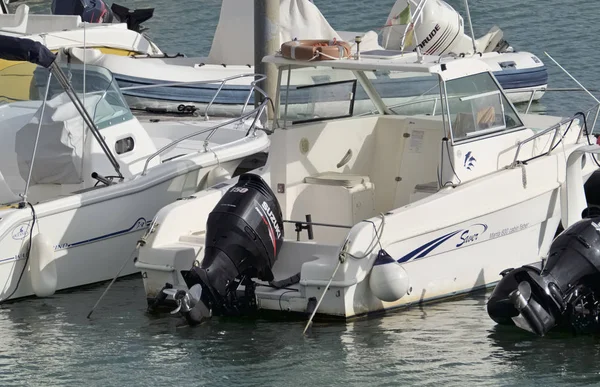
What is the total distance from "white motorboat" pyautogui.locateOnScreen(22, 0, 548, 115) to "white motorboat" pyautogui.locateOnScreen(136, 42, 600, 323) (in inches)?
184

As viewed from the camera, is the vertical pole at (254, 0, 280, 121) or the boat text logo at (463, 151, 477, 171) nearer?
the boat text logo at (463, 151, 477, 171)

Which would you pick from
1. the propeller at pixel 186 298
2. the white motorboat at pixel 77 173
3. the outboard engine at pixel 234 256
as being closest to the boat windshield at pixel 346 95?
the white motorboat at pixel 77 173

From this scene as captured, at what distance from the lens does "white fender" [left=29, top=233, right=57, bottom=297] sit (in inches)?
400

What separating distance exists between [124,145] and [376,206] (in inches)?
97.7

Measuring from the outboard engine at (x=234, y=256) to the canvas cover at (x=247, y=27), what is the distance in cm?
718

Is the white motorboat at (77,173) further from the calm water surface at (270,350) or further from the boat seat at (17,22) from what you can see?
the boat seat at (17,22)

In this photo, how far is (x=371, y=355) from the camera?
27.9 ft

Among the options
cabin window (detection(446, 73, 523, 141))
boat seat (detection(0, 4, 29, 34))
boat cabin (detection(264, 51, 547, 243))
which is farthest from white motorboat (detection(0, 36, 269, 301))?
boat seat (detection(0, 4, 29, 34))

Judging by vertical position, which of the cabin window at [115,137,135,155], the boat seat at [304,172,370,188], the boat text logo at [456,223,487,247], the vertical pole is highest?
the vertical pole

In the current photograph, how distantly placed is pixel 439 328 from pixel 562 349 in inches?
35.6

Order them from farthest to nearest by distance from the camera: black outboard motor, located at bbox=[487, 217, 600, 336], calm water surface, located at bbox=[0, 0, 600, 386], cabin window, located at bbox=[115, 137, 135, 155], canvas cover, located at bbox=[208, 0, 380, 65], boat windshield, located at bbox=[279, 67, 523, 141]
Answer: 1. canvas cover, located at bbox=[208, 0, 380, 65]
2. cabin window, located at bbox=[115, 137, 135, 155]
3. boat windshield, located at bbox=[279, 67, 523, 141]
4. black outboard motor, located at bbox=[487, 217, 600, 336]
5. calm water surface, located at bbox=[0, 0, 600, 386]

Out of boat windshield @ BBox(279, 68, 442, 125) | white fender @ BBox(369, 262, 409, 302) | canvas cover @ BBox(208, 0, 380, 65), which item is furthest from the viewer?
canvas cover @ BBox(208, 0, 380, 65)

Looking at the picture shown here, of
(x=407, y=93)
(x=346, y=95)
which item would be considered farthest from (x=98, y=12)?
(x=346, y=95)

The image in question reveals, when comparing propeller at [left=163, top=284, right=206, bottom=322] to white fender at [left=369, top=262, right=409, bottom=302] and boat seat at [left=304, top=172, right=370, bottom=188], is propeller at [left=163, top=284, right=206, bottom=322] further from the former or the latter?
boat seat at [left=304, top=172, right=370, bottom=188]
